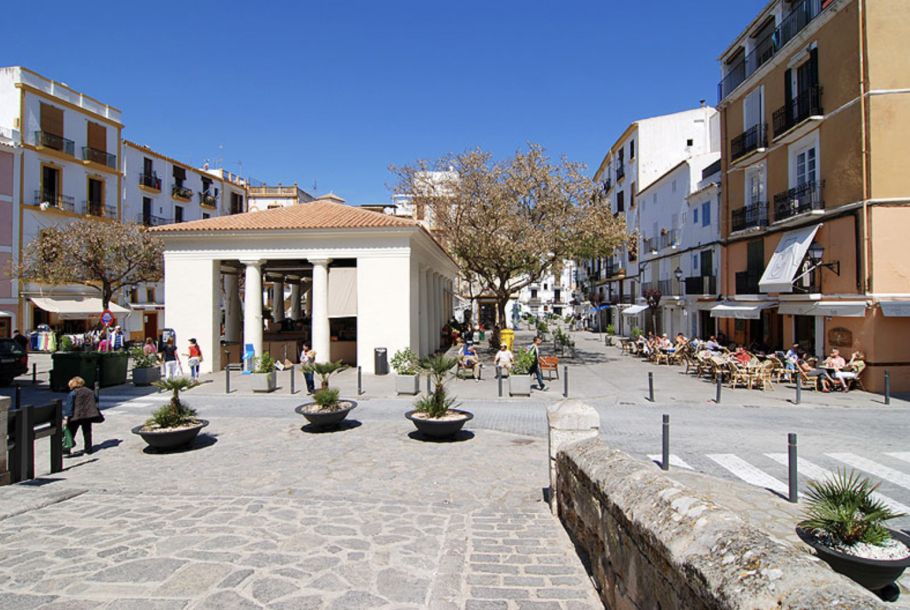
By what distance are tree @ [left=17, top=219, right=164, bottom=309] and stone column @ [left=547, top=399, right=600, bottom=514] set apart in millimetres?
27239

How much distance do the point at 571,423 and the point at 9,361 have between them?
67.4 ft

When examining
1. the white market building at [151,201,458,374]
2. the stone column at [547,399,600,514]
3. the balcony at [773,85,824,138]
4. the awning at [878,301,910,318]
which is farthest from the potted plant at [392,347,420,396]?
the balcony at [773,85,824,138]

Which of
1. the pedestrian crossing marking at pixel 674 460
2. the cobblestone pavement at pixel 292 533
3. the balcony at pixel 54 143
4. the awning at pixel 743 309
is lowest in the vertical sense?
the pedestrian crossing marking at pixel 674 460

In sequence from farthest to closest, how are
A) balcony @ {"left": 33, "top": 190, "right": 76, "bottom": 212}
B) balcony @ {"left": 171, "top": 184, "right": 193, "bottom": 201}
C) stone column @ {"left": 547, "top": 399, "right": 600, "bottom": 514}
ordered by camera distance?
balcony @ {"left": 171, "top": 184, "right": 193, "bottom": 201}
balcony @ {"left": 33, "top": 190, "right": 76, "bottom": 212}
stone column @ {"left": 547, "top": 399, "right": 600, "bottom": 514}

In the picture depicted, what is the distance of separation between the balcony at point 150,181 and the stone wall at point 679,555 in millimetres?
45106

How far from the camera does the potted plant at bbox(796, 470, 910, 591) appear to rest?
401 cm

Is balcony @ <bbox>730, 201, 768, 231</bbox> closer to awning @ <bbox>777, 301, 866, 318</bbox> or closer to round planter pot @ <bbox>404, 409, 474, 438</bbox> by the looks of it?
awning @ <bbox>777, 301, 866, 318</bbox>

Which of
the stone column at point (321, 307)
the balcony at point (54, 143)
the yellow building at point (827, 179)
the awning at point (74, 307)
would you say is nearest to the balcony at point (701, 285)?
the yellow building at point (827, 179)

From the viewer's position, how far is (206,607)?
4039 mm

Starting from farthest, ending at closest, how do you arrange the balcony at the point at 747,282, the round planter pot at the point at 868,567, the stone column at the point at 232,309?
the stone column at the point at 232,309 → the balcony at the point at 747,282 → the round planter pot at the point at 868,567

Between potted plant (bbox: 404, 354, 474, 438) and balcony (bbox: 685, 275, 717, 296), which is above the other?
balcony (bbox: 685, 275, 717, 296)

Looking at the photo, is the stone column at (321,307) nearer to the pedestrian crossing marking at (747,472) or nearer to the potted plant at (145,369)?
the potted plant at (145,369)

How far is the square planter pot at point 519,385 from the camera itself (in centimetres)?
1558

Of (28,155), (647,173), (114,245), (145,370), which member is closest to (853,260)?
(145,370)
